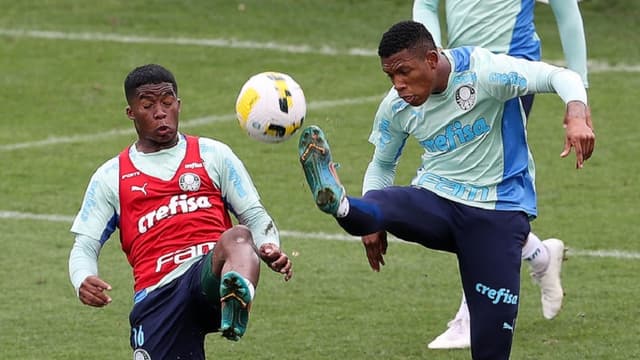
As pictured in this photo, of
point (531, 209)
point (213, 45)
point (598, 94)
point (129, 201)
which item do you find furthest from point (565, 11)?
point (213, 45)

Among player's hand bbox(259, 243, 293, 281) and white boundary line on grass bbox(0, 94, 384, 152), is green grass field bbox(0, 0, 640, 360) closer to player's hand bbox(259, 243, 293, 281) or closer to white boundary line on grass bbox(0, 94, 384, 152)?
white boundary line on grass bbox(0, 94, 384, 152)

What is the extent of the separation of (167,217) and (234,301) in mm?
799

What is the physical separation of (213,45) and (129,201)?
42.9 ft

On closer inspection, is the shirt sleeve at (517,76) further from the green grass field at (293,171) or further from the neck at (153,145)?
the green grass field at (293,171)

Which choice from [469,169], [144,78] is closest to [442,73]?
[469,169]

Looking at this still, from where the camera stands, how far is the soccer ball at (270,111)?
735 centimetres

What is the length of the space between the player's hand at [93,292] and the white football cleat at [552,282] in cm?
328

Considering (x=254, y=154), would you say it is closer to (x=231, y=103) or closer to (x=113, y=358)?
(x=231, y=103)

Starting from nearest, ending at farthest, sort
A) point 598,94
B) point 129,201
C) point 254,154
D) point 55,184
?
1. point 129,201
2. point 55,184
3. point 254,154
4. point 598,94

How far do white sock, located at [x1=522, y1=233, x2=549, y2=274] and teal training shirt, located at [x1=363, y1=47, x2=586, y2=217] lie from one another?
1.58 m

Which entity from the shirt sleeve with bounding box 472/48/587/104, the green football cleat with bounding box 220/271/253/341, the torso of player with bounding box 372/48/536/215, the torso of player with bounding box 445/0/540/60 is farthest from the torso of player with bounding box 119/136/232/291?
the torso of player with bounding box 445/0/540/60

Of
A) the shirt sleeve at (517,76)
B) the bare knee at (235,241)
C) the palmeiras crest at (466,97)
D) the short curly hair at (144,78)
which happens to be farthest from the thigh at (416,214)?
the short curly hair at (144,78)

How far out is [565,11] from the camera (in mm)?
8656

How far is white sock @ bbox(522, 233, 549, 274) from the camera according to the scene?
9133mm
